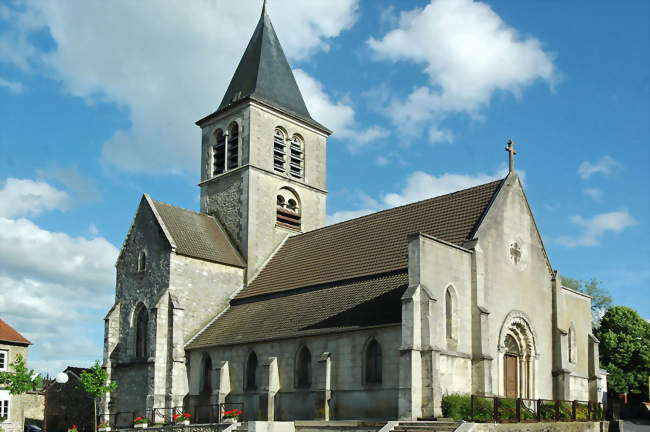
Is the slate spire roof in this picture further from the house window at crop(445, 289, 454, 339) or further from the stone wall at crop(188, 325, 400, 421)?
the house window at crop(445, 289, 454, 339)

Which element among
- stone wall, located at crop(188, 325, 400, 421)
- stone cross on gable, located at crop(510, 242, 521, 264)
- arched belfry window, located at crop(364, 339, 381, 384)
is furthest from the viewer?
stone cross on gable, located at crop(510, 242, 521, 264)

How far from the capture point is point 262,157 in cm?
3816

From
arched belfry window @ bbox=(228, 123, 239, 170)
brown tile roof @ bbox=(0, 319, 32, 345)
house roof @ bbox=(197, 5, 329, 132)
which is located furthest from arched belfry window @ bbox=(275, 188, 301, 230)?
brown tile roof @ bbox=(0, 319, 32, 345)

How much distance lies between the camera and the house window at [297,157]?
39969 mm

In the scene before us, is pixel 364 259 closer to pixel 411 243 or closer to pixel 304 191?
pixel 411 243

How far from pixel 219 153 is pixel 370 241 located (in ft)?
43.0

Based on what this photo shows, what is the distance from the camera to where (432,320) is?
23.3m

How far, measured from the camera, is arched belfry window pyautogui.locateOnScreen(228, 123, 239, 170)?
128 ft

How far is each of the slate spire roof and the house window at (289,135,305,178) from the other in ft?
4.49

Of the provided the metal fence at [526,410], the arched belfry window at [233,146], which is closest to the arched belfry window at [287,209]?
the arched belfry window at [233,146]

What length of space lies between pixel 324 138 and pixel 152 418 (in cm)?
1860

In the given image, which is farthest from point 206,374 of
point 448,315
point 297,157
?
point 297,157

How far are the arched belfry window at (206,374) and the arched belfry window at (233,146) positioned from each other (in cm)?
1137

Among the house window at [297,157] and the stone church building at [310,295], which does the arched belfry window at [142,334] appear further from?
the house window at [297,157]
